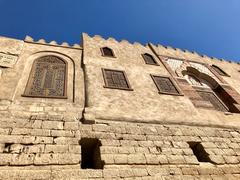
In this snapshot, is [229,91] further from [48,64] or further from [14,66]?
[14,66]

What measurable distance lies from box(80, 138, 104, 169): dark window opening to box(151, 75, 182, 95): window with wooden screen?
137 inches

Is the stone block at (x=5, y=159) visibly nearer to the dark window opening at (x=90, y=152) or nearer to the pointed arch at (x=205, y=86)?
the dark window opening at (x=90, y=152)

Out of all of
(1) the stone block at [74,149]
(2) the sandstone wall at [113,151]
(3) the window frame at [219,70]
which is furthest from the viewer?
(3) the window frame at [219,70]

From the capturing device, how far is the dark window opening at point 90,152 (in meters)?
5.01

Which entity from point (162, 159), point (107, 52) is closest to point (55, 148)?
point (162, 159)

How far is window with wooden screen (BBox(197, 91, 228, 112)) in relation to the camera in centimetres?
887

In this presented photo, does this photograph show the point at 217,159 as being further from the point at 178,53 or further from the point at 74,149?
the point at 178,53

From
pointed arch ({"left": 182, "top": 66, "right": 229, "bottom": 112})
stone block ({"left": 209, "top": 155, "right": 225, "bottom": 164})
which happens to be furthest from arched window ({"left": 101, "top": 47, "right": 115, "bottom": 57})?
stone block ({"left": 209, "top": 155, "right": 225, "bottom": 164})

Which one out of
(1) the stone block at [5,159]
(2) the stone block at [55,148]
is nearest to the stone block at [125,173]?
(2) the stone block at [55,148]

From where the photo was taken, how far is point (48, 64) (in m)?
7.84

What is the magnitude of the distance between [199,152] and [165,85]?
3.09 metres

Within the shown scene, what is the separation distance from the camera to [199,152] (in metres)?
5.94

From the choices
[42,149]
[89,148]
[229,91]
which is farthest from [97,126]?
[229,91]

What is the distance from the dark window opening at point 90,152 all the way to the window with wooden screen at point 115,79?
2.40 meters
